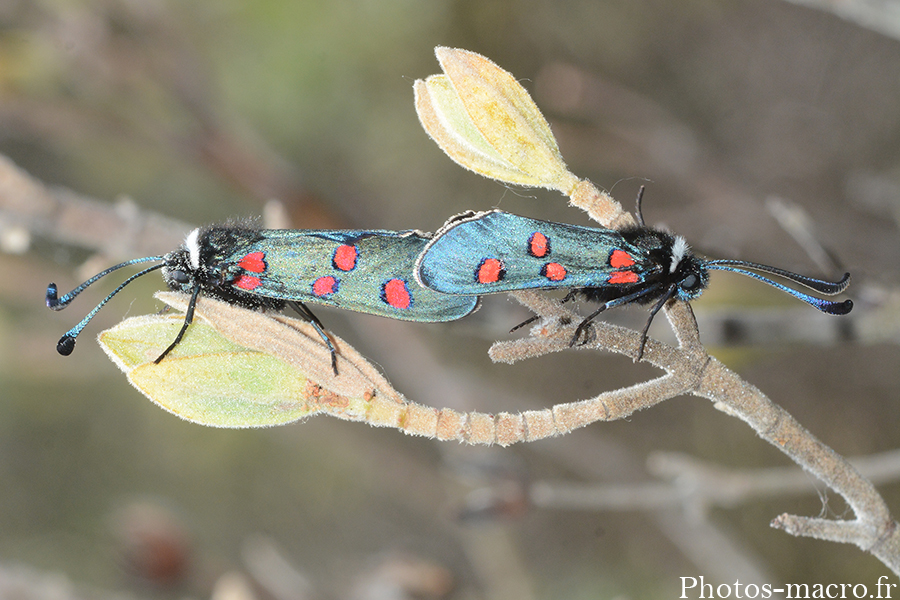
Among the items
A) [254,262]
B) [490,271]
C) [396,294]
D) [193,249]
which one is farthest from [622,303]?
[193,249]

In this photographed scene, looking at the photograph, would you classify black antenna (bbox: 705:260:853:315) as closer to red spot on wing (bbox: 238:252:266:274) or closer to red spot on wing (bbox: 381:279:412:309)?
red spot on wing (bbox: 381:279:412:309)

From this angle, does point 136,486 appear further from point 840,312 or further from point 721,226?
point 840,312

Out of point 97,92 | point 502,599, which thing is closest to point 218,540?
point 502,599

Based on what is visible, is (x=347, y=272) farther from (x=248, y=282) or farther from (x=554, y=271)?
(x=554, y=271)

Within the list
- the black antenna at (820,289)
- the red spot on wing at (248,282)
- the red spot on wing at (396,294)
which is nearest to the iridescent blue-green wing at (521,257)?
the red spot on wing at (396,294)

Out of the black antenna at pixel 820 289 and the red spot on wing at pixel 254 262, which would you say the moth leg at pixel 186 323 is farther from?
the black antenna at pixel 820 289

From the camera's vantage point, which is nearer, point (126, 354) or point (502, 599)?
point (126, 354)

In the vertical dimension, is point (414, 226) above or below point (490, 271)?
above
